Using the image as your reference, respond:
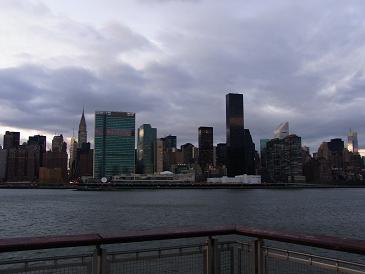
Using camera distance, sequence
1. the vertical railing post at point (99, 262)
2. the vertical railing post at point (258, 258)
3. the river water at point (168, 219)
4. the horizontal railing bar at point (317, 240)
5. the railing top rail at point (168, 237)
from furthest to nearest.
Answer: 1. the river water at point (168, 219)
2. the vertical railing post at point (258, 258)
3. the vertical railing post at point (99, 262)
4. the railing top rail at point (168, 237)
5. the horizontal railing bar at point (317, 240)

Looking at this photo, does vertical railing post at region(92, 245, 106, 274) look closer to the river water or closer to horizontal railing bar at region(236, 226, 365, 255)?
horizontal railing bar at region(236, 226, 365, 255)

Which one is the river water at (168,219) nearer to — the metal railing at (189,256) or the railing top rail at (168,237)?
the metal railing at (189,256)

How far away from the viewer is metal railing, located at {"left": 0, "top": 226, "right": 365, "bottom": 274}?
6312mm

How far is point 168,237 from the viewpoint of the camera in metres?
7.16

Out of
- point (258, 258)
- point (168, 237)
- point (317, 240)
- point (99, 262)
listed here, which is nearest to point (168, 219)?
point (258, 258)

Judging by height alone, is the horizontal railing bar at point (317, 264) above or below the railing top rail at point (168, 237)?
below

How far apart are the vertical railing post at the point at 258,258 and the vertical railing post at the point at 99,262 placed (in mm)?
2537

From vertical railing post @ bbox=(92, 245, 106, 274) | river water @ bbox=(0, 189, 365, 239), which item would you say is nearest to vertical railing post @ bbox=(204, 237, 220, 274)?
vertical railing post @ bbox=(92, 245, 106, 274)

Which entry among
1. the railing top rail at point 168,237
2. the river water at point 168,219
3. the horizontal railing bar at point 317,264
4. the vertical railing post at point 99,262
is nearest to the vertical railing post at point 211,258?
the railing top rail at point 168,237

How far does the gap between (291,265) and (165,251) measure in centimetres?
203

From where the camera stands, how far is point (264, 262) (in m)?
7.58

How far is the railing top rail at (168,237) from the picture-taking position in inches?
241

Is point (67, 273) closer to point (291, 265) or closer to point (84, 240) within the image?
point (84, 240)

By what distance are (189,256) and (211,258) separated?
0.37 m
